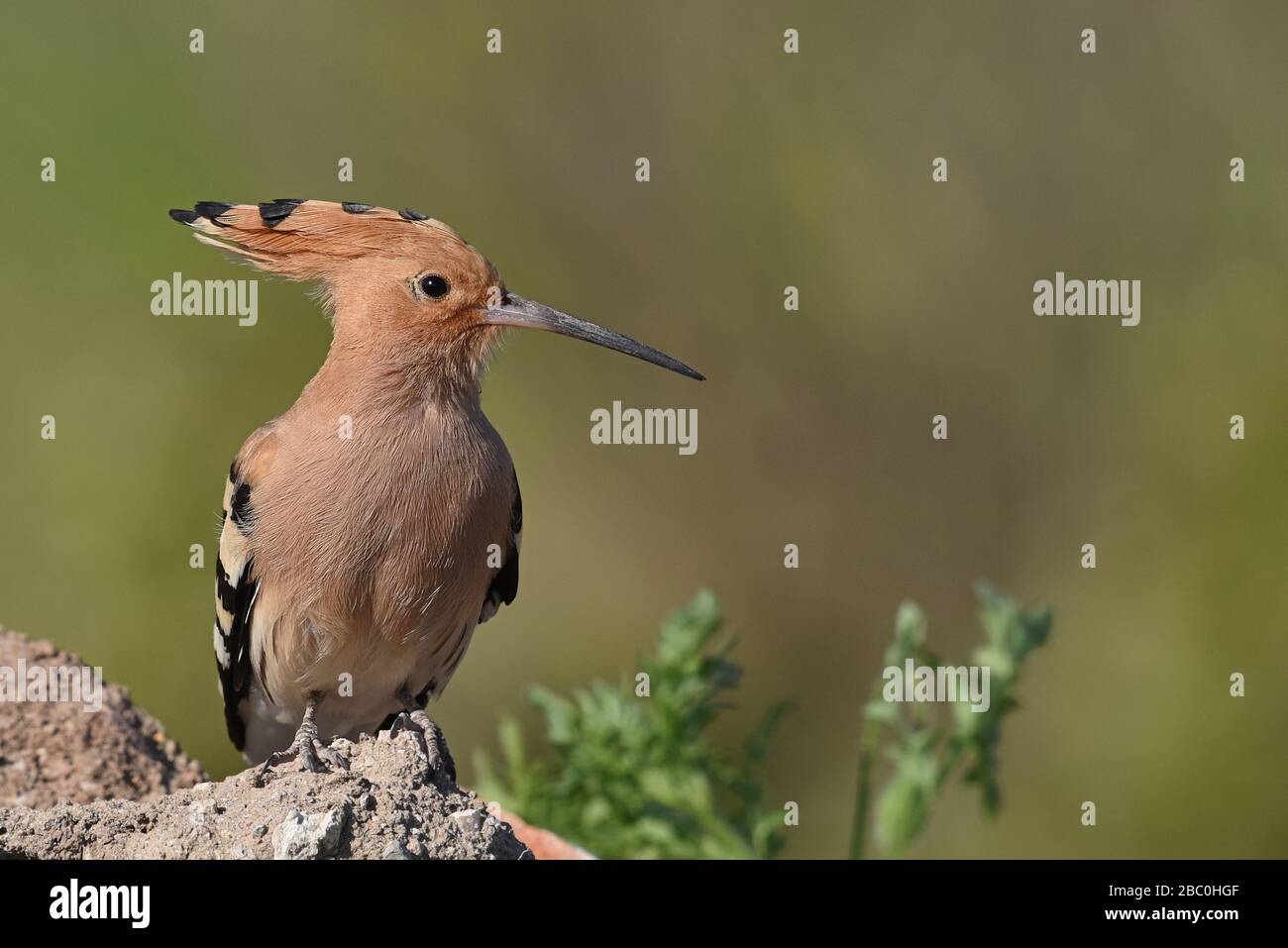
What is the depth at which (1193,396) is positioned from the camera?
6199mm

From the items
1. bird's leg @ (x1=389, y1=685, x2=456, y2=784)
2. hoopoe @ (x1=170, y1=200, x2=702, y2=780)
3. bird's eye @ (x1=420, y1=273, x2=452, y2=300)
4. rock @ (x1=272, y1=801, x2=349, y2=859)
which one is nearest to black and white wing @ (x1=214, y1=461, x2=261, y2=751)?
hoopoe @ (x1=170, y1=200, x2=702, y2=780)

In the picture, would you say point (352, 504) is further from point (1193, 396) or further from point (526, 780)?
point (1193, 396)

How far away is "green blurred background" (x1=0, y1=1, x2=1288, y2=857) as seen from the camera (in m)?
6.05

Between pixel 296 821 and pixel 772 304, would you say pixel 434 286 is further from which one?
pixel 772 304

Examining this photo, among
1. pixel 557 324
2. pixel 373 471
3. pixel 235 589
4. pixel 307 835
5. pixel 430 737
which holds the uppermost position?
pixel 557 324

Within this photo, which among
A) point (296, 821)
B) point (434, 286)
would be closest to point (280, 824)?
point (296, 821)

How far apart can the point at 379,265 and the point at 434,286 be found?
0.43ft

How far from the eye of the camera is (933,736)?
11.4ft

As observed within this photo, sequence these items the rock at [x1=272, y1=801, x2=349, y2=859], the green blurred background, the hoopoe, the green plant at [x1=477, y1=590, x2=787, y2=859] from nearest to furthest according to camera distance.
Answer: the rock at [x1=272, y1=801, x2=349, y2=859] → the hoopoe → the green plant at [x1=477, y1=590, x2=787, y2=859] → the green blurred background

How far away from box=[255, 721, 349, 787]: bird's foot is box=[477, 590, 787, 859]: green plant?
2.26ft

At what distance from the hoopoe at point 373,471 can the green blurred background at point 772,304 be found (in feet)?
7.95

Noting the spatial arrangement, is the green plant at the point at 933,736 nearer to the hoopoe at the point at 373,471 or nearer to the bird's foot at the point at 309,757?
the hoopoe at the point at 373,471

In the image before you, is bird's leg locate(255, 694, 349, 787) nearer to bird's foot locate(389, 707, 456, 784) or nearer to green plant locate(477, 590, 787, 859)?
bird's foot locate(389, 707, 456, 784)

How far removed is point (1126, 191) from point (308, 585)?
165 inches
